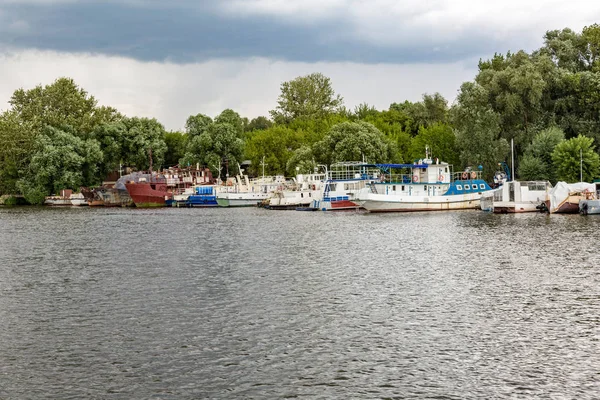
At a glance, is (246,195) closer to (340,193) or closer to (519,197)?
(340,193)

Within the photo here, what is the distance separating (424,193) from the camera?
83500 mm

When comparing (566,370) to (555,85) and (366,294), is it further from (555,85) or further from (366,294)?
(555,85)

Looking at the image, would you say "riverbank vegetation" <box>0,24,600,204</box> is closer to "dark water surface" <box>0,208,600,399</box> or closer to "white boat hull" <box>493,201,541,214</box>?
"white boat hull" <box>493,201,541,214</box>

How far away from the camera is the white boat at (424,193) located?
8191 centimetres

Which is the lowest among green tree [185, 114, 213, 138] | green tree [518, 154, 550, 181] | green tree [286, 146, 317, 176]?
green tree [518, 154, 550, 181]

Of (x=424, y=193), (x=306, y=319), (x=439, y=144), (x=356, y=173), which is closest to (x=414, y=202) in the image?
(x=424, y=193)

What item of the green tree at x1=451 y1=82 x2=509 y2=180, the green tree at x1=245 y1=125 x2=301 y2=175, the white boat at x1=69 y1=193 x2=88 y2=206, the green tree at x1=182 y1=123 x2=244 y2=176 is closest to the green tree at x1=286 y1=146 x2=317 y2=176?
the green tree at x1=245 y1=125 x2=301 y2=175

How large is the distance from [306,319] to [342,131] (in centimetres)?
8717

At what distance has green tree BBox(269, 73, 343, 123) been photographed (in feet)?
527

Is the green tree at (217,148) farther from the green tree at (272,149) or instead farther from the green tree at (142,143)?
the green tree at (142,143)

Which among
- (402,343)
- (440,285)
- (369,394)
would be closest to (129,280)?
(440,285)

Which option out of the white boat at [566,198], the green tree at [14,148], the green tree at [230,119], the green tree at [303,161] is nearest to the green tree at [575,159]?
the white boat at [566,198]

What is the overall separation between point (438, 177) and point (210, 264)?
159 ft

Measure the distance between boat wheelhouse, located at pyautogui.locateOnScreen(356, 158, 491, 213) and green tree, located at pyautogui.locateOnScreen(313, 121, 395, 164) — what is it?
68.7 ft
